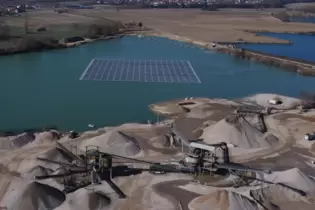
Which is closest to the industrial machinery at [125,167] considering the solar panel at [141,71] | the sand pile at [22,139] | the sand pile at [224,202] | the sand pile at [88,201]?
the sand pile at [88,201]

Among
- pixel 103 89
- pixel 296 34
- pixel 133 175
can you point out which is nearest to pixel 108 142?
pixel 133 175

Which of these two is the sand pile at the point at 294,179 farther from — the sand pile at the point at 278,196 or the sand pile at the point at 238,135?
the sand pile at the point at 238,135

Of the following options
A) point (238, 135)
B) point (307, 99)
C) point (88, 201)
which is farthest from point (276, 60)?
point (88, 201)

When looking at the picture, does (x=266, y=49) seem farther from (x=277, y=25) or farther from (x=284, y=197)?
(x=284, y=197)

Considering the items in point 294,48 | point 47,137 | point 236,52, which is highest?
point 47,137

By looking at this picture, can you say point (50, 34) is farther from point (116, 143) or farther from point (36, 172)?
point (36, 172)
